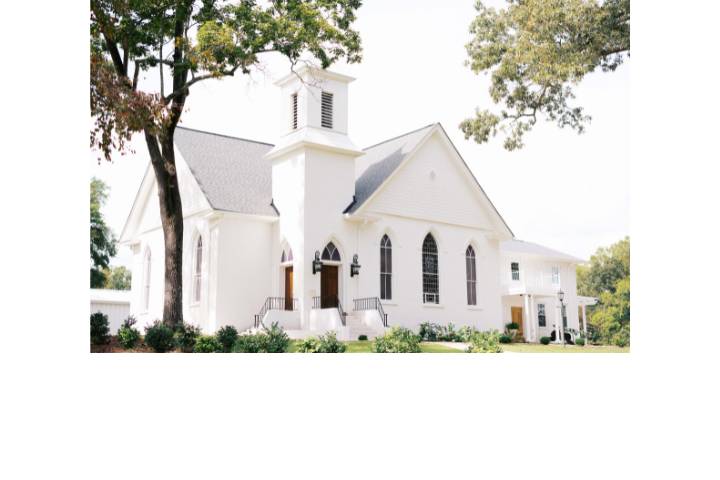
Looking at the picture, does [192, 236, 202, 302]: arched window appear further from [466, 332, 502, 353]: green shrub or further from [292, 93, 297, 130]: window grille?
[466, 332, 502, 353]: green shrub

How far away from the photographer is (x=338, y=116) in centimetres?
1347

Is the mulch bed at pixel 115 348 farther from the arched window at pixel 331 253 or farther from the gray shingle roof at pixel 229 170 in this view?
the arched window at pixel 331 253

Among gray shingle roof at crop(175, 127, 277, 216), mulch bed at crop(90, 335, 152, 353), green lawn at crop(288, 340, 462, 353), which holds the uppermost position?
gray shingle roof at crop(175, 127, 277, 216)

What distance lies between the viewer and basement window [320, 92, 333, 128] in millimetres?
13391

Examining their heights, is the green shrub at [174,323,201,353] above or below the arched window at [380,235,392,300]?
below

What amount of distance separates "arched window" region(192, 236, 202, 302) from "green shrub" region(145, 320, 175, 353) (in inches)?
99.1

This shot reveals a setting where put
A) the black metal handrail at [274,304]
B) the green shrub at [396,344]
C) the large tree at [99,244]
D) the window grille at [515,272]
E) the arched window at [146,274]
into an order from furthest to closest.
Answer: the window grille at [515,272]
the large tree at [99,244]
the arched window at [146,274]
the black metal handrail at [274,304]
the green shrub at [396,344]

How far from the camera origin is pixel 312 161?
43.3 ft

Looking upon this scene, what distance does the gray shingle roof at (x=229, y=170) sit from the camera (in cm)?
1320

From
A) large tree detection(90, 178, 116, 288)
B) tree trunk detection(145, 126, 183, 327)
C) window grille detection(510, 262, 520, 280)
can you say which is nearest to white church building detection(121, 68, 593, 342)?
large tree detection(90, 178, 116, 288)

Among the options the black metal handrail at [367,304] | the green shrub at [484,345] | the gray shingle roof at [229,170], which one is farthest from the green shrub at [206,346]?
the green shrub at [484,345]

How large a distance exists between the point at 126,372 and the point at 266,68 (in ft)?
15.9

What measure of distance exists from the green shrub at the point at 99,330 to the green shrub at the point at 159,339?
0.69 meters

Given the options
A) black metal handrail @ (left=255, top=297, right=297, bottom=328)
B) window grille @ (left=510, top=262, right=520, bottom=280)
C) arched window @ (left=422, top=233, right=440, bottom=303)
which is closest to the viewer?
black metal handrail @ (left=255, top=297, right=297, bottom=328)
